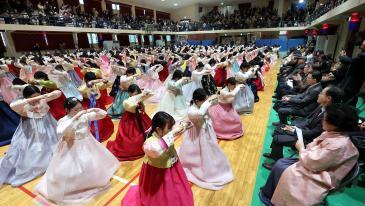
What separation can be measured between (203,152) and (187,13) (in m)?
31.1

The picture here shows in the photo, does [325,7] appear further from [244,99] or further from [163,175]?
[163,175]

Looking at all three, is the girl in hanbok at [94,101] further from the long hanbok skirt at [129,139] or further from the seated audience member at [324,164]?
the seated audience member at [324,164]

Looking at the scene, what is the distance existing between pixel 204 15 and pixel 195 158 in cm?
3091

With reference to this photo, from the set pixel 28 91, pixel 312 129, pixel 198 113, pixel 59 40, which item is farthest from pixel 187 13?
pixel 198 113

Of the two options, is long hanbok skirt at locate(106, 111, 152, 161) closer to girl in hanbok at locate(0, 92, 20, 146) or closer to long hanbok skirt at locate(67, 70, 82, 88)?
girl in hanbok at locate(0, 92, 20, 146)

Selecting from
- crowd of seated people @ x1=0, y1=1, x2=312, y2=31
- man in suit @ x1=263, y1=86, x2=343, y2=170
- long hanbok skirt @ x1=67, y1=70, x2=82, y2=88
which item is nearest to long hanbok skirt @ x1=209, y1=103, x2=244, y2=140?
man in suit @ x1=263, y1=86, x2=343, y2=170

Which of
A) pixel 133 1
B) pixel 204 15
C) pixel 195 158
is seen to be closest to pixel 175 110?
pixel 195 158

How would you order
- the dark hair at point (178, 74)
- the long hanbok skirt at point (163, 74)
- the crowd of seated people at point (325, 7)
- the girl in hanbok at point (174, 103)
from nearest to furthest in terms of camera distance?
1. the dark hair at point (178, 74)
2. the girl in hanbok at point (174, 103)
3. the long hanbok skirt at point (163, 74)
4. the crowd of seated people at point (325, 7)

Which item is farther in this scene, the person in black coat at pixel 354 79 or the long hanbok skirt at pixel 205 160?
the person in black coat at pixel 354 79

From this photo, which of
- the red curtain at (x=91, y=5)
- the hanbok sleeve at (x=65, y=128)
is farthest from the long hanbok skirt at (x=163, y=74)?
the red curtain at (x=91, y=5)

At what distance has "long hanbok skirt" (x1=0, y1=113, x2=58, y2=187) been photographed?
10.4 feet

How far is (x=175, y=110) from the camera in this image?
5.38m

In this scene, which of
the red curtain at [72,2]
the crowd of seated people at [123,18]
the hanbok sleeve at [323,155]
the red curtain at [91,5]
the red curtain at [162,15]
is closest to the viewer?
the hanbok sleeve at [323,155]

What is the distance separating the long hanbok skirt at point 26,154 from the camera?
3.17 m
